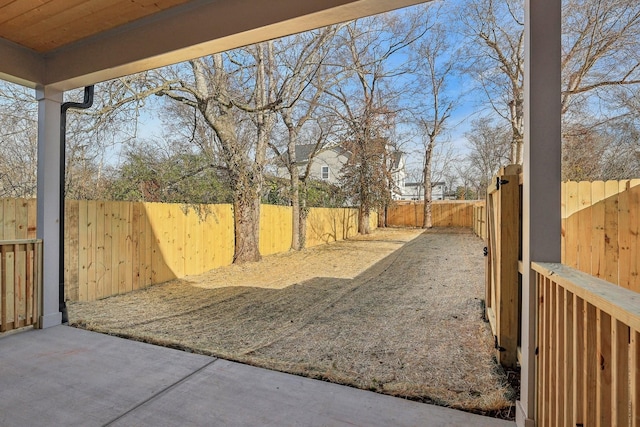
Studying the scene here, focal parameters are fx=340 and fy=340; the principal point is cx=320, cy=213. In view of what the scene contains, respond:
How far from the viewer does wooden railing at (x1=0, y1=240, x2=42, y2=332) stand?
322cm

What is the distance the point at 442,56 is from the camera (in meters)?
13.2

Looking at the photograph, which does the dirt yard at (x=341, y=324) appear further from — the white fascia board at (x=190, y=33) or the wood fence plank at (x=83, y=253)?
the white fascia board at (x=190, y=33)

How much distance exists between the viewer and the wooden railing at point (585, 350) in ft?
3.16

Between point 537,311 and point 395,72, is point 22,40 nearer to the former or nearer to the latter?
point 537,311

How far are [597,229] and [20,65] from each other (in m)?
5.92

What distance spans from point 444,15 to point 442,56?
351 centimetres

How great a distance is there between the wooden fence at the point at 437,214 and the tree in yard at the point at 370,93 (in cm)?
535

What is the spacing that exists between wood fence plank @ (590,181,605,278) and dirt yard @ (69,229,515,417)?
1249 mm

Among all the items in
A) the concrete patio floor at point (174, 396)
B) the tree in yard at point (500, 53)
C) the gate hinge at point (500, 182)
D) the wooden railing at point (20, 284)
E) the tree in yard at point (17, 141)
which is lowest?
the concrete patio floor at point (174, 396)

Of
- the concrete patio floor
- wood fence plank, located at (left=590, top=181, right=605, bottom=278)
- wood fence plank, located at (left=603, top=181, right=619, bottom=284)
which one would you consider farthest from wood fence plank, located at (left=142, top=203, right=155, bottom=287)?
wood fence plank, located at (left=603, top=181, right=619, bottom=284)

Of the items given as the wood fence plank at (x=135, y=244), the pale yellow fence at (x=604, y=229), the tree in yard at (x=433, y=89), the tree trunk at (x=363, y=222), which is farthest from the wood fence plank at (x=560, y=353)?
the tree trunk at (x=363, y=222)

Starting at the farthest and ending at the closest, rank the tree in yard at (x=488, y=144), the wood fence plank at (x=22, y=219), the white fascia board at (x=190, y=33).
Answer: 1. the tree in yard at (x=488, y=144)
2. the wood fence plank at (x=22, y=219)
3. the white fascia board at (x=190, y=33)

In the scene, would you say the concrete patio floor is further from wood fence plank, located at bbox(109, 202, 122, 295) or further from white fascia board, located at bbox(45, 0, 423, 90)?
white fascia board, located at bbox(45, 0, 423, 90)

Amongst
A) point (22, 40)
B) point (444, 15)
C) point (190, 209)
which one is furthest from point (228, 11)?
point (444, 15)
